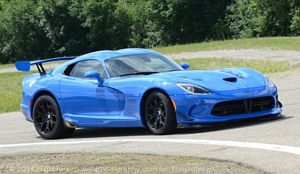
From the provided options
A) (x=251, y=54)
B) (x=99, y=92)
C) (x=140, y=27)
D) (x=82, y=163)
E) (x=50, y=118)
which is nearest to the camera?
(x=82, y=163)

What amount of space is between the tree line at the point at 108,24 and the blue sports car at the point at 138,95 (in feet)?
161

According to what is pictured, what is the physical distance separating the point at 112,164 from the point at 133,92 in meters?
2.31

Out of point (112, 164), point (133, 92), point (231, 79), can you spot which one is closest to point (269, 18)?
point (231, 79)

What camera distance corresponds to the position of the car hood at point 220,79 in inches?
377

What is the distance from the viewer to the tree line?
211 feet

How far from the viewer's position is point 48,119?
11188 millimetres

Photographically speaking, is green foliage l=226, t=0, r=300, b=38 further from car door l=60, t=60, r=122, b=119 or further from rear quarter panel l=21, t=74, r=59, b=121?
car door l=60, t=60, r=122, b=119

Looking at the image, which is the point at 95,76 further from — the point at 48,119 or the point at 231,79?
the point at 231,79

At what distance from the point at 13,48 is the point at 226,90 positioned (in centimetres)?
6518

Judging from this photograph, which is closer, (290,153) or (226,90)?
(290,153)

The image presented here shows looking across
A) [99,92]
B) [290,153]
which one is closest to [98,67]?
[99,92]

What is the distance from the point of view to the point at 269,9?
57.3 m

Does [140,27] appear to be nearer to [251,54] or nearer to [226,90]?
[251,54]

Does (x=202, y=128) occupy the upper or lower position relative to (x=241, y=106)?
lower
